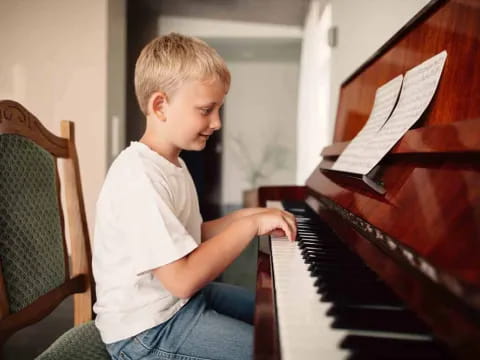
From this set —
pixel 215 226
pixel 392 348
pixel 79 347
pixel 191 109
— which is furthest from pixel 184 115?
pixel 392 348

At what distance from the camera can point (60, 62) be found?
2988mm

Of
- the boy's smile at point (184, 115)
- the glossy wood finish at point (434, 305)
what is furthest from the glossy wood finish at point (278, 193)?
the glossy wood finish at point (434, 305)

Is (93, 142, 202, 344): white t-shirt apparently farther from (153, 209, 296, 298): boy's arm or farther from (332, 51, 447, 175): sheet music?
(332, 51, 447, 175): sheet music

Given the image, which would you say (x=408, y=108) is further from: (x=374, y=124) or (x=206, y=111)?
(x=206, y=111)

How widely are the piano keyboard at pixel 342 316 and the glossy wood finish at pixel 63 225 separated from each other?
596 mm

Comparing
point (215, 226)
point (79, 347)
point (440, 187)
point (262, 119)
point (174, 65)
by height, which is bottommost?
point (79, 347)

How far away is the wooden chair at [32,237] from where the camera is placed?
2.77ft

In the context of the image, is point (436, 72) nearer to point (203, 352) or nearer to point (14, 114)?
point (203, 352)

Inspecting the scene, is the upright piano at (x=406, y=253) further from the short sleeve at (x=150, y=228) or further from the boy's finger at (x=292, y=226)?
the short sleeve at (x=150, y=228)


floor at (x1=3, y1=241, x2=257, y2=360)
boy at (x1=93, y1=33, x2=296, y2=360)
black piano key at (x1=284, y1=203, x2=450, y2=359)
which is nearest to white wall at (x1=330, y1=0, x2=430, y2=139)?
boy at (x1=93, y1=33, x2=296, y2=360)

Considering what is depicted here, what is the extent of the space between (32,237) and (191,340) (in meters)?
0.44

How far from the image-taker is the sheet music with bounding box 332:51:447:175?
81cm

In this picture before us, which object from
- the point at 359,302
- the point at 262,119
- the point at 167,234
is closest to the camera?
the point at 359,302

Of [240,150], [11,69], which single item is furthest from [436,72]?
[240,150]
